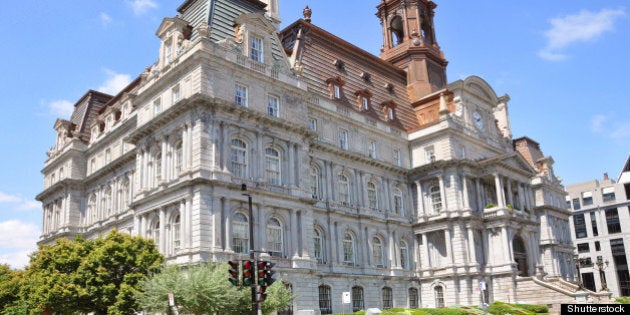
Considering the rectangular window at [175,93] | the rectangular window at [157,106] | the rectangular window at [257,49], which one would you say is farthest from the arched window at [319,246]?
the rectangular window at [157,106]

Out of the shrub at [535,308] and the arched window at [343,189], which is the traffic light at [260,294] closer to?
the arched window at [343,189]

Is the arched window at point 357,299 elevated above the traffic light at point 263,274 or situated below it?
below

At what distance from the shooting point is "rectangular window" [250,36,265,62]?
140ft

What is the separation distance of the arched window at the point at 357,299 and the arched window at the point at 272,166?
12.2 meters

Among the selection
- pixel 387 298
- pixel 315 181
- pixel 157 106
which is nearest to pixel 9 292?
pixel 157 106

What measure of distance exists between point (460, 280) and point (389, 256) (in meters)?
6.49

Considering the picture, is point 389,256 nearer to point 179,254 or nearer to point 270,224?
point 270,224

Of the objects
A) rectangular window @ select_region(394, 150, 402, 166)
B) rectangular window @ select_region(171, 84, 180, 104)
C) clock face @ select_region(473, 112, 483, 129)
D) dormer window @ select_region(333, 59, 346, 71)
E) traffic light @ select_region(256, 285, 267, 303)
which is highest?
dormer window @ select_region(333, 59, 346, 71)

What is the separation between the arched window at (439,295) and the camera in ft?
172

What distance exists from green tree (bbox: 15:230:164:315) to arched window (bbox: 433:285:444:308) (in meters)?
26.8

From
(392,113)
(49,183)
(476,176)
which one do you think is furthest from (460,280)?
(49,183)

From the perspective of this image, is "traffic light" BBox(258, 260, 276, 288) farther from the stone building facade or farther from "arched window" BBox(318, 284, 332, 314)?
the stone building facade

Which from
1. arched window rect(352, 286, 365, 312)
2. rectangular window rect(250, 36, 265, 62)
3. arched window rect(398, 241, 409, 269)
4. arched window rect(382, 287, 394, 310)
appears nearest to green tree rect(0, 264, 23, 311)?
rectangular window rect(250, 36, 265, 62)

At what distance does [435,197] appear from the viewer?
55.5 meters
